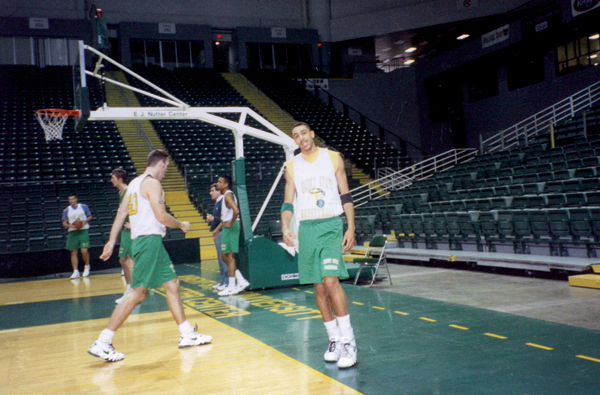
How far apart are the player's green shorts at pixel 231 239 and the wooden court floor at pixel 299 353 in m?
0.95

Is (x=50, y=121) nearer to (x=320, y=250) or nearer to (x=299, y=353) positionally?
(x=299, y=353)

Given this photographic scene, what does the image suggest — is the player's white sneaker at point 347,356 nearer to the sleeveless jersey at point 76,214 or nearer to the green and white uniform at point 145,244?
Result: the green and white uniform at point 145,244

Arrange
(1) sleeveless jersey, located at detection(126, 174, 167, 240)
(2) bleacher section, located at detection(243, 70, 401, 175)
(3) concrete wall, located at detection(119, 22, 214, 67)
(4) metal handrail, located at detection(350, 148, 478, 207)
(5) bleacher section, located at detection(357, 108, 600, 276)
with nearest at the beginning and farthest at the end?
(1) sleeveless jersey, located at detection(126, 174, 167, 240) < (5) bleacher section, located at detection(357, 108, 600, 276) < (4) metal handrail, located at detection(350, 148, 478, 207) < (2) bleacher section, located at detection(243, 70, 401, 175) < (3) concrete wall, located at detection(119, 22, 214, 67)

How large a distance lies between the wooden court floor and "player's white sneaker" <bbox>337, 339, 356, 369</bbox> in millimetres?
56

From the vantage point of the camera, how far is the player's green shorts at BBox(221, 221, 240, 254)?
7852 millimetres

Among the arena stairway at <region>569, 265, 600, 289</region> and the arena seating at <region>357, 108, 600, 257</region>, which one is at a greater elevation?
the arena seating at <region>357, 108, 600, 257</region>

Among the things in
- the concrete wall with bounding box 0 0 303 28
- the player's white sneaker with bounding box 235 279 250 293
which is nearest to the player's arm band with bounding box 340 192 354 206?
the player's white sneaker with bounding box 235 279 250 293

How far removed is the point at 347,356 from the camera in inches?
156

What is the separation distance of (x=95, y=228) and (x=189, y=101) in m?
9.68

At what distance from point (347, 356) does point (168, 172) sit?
661 inches

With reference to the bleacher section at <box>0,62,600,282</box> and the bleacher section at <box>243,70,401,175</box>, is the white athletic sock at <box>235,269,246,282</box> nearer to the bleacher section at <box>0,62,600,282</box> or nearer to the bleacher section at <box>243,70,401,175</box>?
the bleacher section at <box>0,62,600,282</box>

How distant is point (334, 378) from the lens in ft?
12.2

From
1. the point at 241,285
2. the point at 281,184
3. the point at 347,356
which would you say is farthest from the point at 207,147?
the point at 347,356

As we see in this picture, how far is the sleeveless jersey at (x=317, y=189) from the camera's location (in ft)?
13.5
